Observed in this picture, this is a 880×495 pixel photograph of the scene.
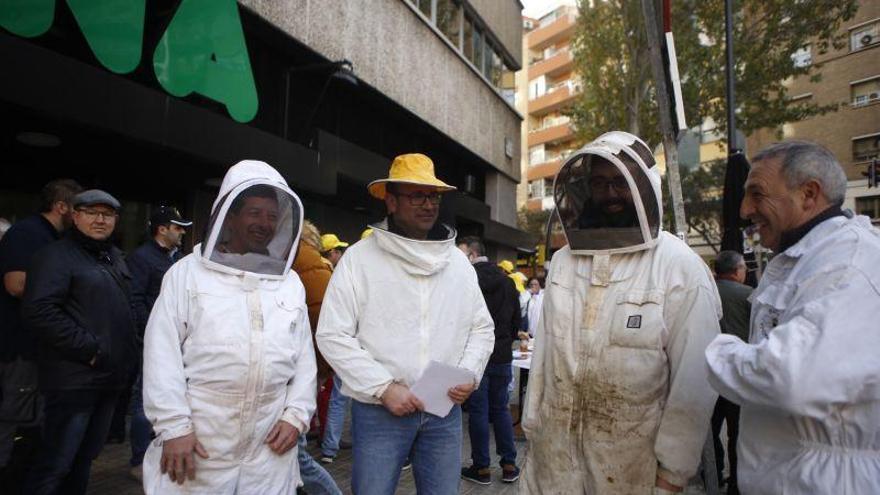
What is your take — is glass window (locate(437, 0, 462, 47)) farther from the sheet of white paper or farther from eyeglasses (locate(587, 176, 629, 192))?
the sheet of white paper

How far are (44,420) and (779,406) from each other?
13.3 feet

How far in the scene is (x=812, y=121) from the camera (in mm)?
29297

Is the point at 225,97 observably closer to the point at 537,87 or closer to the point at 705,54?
the point at 705,54

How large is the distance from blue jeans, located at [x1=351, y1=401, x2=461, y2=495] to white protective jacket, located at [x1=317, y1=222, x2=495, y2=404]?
0.15 metres

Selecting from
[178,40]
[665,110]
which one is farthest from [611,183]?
[178,40]

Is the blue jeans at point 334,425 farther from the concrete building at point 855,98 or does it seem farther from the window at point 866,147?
the window at point 866,147

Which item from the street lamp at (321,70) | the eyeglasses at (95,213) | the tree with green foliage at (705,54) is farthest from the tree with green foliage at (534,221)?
the eyeglasses at (95,213)

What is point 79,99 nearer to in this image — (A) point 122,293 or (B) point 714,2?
(A) point 122,293

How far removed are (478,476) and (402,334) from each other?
3082 millimetres

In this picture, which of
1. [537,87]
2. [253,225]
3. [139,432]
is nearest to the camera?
[253,225]

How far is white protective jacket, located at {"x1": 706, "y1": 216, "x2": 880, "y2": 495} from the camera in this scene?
1.58 metres

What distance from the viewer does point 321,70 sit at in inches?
406

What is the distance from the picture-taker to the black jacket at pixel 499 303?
5789mm

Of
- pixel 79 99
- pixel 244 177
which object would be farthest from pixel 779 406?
pixel 79 99
